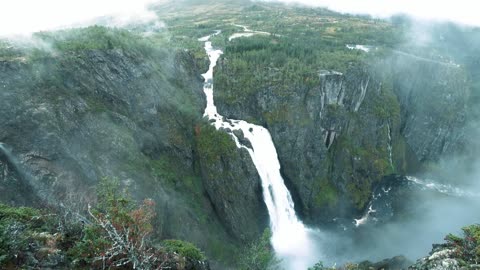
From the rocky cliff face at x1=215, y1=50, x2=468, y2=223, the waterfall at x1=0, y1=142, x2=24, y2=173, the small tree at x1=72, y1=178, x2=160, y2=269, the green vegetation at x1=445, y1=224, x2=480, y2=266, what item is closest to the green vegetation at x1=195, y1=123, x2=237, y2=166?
the rocky cliff face at x1=215, y1=50, x2=468, y2=223

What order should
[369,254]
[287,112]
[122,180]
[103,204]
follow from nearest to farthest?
[103,204], [122,180], [369,254], [287,112]

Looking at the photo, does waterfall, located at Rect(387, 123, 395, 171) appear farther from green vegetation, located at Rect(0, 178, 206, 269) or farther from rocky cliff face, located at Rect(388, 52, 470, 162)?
green vegetation, located at Rect(0, 178, 206, 269)

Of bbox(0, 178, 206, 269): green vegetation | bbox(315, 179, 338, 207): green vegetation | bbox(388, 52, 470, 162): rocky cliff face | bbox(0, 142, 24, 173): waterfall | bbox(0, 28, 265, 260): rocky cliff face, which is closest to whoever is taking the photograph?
bbox(0, 178, 206, 269): green vegetation

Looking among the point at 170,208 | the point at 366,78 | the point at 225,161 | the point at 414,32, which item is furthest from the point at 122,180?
the point at 414,32

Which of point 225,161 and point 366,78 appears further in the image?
point 366,78

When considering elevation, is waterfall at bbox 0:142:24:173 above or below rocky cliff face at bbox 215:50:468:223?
above

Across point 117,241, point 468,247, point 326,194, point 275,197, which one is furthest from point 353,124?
point 117,241

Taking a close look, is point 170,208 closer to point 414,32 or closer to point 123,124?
point 123,124
